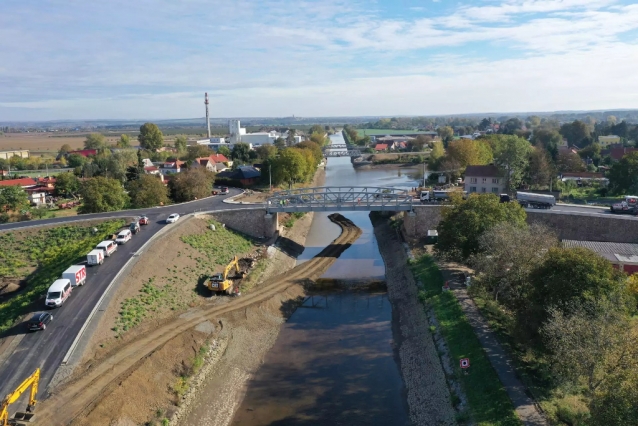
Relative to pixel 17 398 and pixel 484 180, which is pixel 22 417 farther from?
pixel 484 180

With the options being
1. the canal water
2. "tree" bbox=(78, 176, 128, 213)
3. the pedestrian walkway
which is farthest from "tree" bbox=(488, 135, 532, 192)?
"tree" bbox=(78, 176, 128, 213)

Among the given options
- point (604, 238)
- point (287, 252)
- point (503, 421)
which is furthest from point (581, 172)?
point (503, 421)

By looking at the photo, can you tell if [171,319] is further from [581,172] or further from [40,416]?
[581,172]

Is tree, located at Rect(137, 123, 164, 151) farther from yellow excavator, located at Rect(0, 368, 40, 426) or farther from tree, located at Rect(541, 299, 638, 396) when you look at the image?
tree, located at Rect(541, 299, 638, 396)

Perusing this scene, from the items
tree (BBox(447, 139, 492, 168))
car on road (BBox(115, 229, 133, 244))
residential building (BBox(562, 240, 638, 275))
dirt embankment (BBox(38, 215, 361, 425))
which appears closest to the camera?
dirt embankment (BBox(38, 215, 361, 425))

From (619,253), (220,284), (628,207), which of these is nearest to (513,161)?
(628,207)

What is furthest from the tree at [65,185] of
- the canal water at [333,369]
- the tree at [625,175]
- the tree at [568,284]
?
the tree at [625,175]
